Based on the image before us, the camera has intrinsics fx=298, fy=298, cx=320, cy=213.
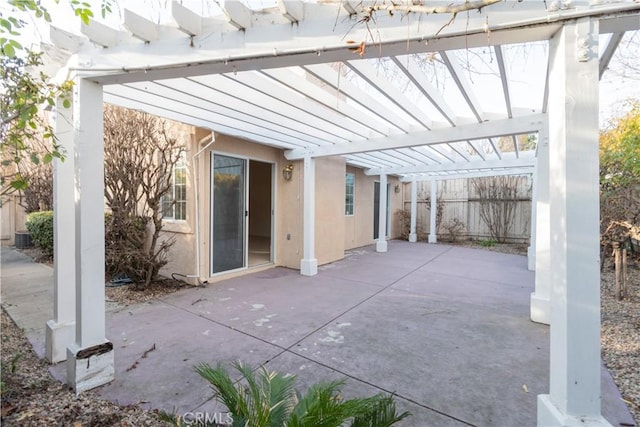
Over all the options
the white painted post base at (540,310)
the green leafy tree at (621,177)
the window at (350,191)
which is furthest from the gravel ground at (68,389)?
the window at (350,191)

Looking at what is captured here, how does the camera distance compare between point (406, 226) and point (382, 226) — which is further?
point (406, 226)

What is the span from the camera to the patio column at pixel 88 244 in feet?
7.74

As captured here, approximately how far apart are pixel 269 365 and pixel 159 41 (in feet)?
9.41

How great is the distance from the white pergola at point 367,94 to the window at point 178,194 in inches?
57.2

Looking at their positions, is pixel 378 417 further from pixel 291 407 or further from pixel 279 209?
pixel 279 209

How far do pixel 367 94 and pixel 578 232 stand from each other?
2.64 m

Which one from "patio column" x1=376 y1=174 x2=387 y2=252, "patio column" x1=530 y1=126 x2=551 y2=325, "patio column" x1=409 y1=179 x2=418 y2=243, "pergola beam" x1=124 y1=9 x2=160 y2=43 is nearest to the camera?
"pergola beam" x1=124 y1=9 x2=160 y2=43

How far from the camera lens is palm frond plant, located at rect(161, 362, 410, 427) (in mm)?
1371

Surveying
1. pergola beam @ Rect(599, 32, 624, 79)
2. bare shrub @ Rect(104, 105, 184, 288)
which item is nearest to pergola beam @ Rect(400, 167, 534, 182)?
pergola beam @ Rect(599, 32, 624, 79)

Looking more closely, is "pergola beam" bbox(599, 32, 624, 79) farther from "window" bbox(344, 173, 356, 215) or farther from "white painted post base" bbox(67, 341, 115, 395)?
"window" bbox(344, 173, 356, 215)

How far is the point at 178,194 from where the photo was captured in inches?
221

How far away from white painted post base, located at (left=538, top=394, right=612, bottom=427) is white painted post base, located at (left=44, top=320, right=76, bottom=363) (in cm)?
370

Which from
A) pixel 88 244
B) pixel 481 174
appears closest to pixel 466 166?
pixel 481 174

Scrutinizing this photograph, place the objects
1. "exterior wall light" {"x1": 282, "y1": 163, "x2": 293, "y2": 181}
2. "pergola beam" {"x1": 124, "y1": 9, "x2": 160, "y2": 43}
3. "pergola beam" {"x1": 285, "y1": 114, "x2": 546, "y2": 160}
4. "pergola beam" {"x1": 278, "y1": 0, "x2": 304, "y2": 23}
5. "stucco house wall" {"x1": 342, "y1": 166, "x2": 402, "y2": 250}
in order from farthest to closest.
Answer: "stucco house wall" {"x1": 342, "y1": 166, "x2": 402, "y2": 250}
"exterior wall light" {"x1": 282, "y1": 163, "x2": 293, "y2": 181}
"pergola beam" {"x1": 285, "y1": 114, "x2": 546, "y2": 160}
"pergola beam" {"x1": 124, "y1": 9, "x2": 160, "y2": 43}
"pergola beam" {"x1": 278, "y1": 0, "x2": 304, "y2": 23}
